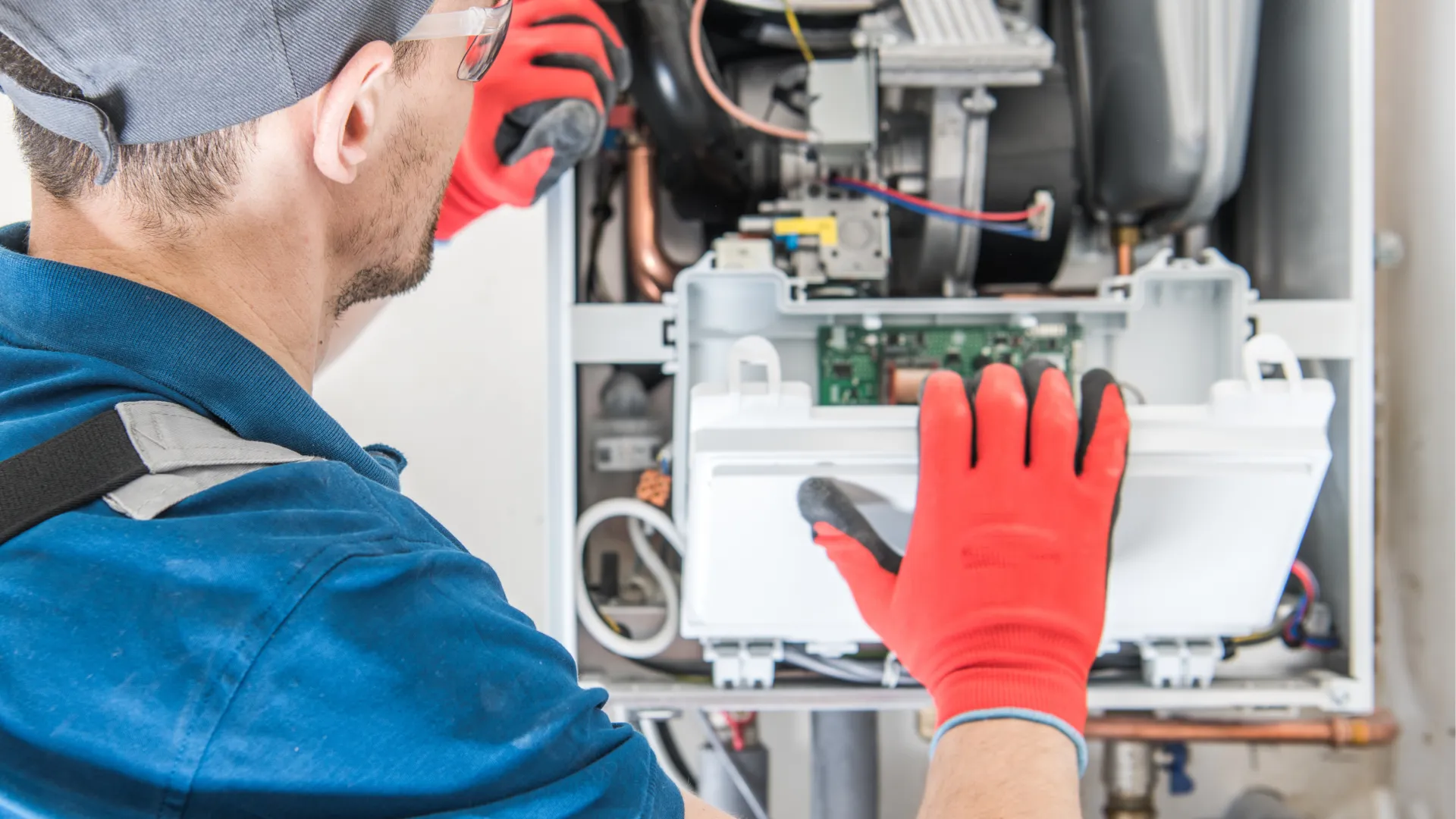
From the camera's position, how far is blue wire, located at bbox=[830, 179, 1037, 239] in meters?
1.11

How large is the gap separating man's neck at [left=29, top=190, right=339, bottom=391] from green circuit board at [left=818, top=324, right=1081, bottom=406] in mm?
586

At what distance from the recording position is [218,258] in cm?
62

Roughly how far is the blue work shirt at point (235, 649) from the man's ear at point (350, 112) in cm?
14

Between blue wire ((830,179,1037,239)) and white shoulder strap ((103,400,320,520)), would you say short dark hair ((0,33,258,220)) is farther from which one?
blue wire ((830,179,1037,239))

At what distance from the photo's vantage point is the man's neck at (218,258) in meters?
0.61

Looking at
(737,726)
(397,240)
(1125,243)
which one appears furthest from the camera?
(737,726)

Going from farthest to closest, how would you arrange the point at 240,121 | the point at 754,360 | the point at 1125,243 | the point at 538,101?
the point at 1125,243 → the point at 538,101 → the point at 754,360 → the point at 240,121

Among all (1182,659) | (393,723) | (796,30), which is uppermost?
(796,30)

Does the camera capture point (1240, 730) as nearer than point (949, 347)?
No

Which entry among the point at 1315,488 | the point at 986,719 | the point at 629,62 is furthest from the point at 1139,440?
the point at 629,62

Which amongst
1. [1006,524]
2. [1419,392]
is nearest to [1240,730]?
[1419,392]

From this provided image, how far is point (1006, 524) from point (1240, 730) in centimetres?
70

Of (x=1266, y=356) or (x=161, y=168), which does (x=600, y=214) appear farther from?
(x=1266, y=356)

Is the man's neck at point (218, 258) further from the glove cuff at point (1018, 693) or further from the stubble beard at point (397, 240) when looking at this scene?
the glove cuff at point (1018, 693)
